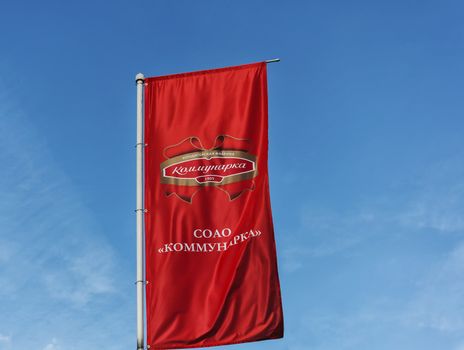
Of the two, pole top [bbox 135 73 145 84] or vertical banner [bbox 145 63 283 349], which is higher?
pole top [bbox 135 73 145 84]

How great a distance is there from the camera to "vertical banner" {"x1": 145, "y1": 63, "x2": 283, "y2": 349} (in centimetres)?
1401

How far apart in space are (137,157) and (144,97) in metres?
1.34

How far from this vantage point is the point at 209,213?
14.6m

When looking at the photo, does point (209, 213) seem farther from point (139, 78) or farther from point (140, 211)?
point (139, 78)

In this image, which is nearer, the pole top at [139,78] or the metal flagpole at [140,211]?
the metal flagpole at [140,211]

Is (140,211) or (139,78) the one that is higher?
(139,78)

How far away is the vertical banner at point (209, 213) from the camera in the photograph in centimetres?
1401

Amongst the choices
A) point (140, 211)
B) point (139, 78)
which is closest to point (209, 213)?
point (140, 211)

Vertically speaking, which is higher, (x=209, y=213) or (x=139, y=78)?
(x=139, y=78)

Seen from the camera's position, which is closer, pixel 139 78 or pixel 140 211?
pixel 140 211

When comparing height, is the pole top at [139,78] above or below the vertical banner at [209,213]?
above

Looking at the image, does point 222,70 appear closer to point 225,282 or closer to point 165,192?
point 165,192

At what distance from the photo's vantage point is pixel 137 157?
15.1 metres

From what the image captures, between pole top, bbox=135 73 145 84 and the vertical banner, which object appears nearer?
the vertical banner
